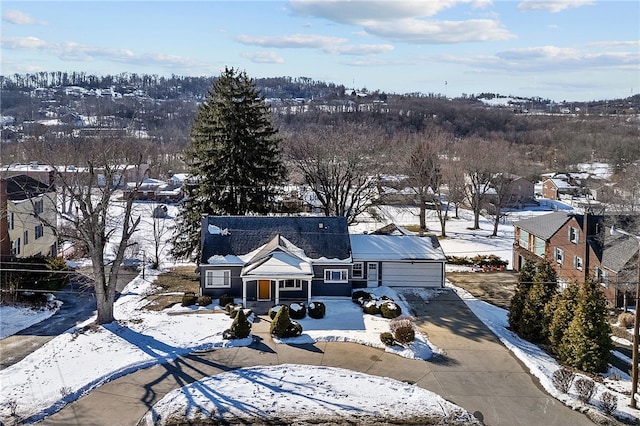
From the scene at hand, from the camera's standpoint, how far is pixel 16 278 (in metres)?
28.8

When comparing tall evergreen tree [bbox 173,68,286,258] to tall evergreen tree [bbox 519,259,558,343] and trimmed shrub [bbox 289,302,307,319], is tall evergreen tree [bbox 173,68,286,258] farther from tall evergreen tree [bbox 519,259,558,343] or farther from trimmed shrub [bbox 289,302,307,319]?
tall evergreen tree [bbox 519,259,558,343]

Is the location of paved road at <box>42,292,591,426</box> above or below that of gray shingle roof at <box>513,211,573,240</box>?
below

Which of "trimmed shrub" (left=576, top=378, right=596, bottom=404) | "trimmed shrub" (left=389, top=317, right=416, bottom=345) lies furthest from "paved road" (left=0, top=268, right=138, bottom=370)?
"trimmed shrub" (left=576, top=378, right=596, bottom=404)

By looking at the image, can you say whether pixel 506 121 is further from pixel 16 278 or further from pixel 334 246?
pixel 16 278

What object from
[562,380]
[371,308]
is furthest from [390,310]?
[562,380]

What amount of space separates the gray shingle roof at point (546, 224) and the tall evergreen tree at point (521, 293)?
10.9 m

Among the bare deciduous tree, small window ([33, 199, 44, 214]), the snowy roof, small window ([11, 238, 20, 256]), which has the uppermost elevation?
the bare deciduous tree

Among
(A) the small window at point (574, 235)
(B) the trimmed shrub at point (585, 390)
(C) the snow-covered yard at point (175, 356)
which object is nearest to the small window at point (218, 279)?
(C) the snow-covered yard at point (175, 356)

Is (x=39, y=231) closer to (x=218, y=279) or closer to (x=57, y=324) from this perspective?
(x=57, y=324)

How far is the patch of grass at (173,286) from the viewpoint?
95.2 feet

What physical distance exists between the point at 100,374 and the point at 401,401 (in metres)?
11.1

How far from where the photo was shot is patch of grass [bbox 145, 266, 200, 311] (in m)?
29.0

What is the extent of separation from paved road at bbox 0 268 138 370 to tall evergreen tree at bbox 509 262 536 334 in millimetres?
21237

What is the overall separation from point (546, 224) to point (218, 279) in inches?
920
